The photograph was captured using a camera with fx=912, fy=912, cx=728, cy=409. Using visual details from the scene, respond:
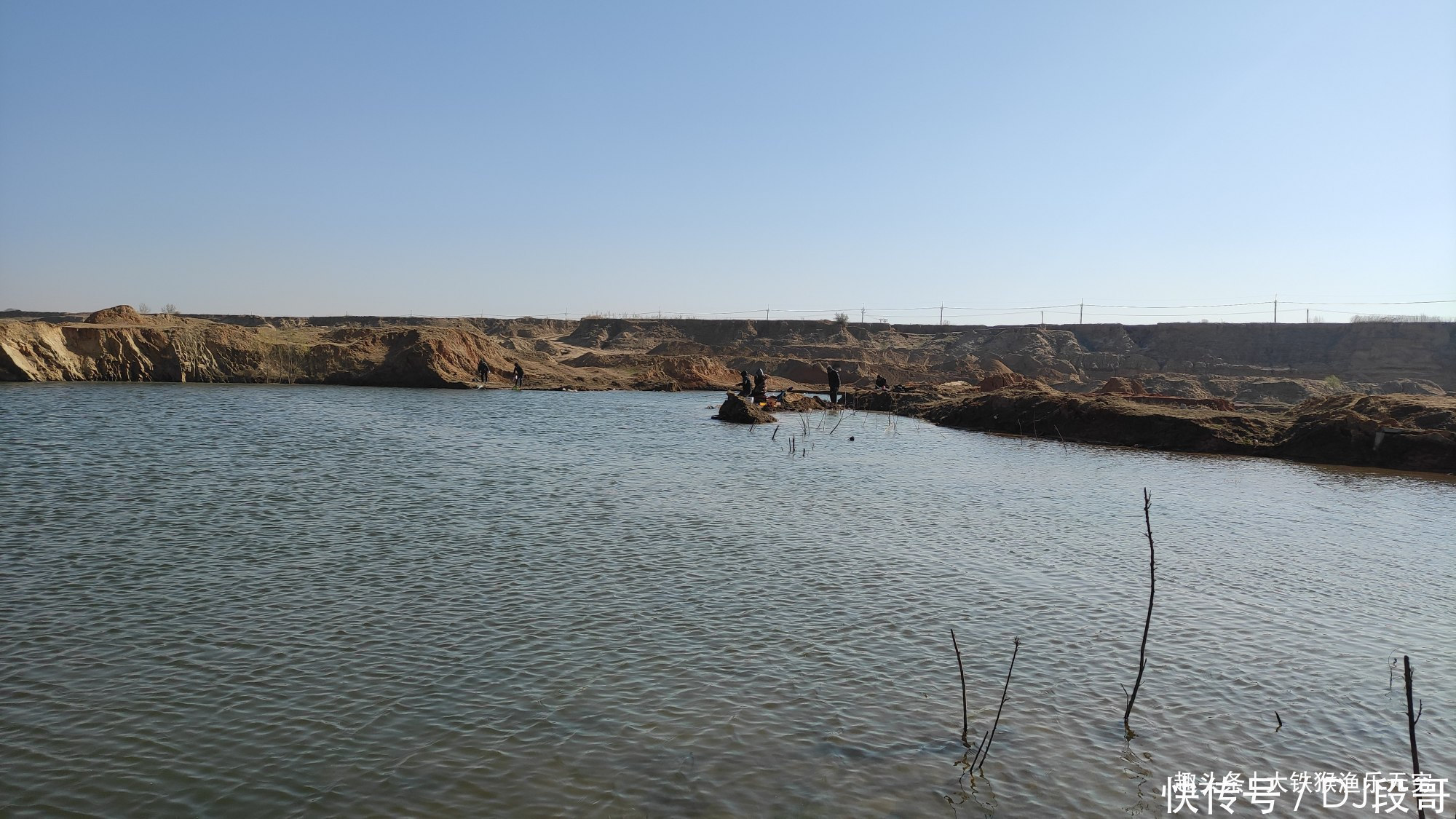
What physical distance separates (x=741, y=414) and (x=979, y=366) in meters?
33.2

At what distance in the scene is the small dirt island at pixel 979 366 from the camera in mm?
24500

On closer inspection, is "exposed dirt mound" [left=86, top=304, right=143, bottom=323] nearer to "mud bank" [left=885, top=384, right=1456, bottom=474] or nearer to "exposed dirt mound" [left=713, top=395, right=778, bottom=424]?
"exposed dirt mound" [left=713, top=395, right=778, bottom=424]

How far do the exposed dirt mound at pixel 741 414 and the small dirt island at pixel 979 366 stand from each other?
6.71 m

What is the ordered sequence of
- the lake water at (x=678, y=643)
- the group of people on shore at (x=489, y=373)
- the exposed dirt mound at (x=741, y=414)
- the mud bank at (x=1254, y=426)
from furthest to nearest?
the group of people on shore at (x=489, y=373) → the exposed dirt mound at (x=741, y=414) → the mud bank at (x=1254, y=426) → the lake water at (x=678, y=643)

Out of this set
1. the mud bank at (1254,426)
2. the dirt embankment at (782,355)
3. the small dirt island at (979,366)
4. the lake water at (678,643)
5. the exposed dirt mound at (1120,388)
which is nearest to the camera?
the lake water at (678,643)

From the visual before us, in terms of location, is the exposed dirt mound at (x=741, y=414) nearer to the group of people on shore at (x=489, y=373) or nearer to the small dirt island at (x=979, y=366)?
the small dirt island at (x=979, y=366)

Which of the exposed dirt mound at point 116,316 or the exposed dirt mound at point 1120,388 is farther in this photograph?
the exposed dirt mound at point 116,316

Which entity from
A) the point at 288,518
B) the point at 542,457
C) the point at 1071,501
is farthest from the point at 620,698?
the point at 542,457

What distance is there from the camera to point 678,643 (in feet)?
25.7

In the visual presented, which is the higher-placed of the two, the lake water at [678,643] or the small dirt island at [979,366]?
the small dirt island at [979,366]

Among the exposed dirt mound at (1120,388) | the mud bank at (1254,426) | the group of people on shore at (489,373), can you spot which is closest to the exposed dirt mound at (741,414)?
the mud bank at (1254,426)

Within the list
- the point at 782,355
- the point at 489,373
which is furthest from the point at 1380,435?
the point at 782,355

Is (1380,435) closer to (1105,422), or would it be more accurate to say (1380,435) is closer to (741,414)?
(1105,422)

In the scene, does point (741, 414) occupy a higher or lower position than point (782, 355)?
lower
